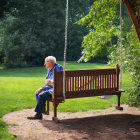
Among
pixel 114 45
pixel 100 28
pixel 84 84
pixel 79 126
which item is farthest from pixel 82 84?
pixel 100 28

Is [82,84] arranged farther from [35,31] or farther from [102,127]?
[35,31]

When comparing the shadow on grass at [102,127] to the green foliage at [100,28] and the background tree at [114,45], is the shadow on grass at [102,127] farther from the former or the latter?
the green foliage at [100,28]

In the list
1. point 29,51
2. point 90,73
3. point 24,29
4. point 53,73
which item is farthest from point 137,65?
point 24,29

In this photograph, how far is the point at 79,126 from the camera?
19.2 feet

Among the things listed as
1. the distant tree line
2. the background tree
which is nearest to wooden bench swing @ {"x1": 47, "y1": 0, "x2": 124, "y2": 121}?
the background tree

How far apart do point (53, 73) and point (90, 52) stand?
281 cm

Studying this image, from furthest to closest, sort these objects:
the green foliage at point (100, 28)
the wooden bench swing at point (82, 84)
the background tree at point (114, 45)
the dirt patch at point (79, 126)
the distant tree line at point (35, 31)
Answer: the distant tree line at point (35, 31), the green foliage at point (100, 28), the background tree at point (114, 45), the wooden bench swing at point (82, 84), the dirt patch at point (79, 126)

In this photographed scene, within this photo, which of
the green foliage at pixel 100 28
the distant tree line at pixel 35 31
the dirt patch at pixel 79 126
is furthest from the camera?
the distant tree line at pixel 35 31

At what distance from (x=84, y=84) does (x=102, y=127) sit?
121cm

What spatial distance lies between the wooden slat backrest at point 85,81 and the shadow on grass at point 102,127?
0.62m

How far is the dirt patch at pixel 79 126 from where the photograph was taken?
520 cm

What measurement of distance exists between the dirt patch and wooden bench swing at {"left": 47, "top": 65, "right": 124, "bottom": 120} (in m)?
0.44

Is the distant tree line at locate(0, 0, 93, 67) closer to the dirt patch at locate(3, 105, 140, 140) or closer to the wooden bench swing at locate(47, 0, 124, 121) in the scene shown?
the wooden bench swing at locate(47, 0, 124, 121)

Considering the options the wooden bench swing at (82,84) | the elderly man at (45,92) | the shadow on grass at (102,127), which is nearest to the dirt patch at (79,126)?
the shadow on grass at (102,127)
